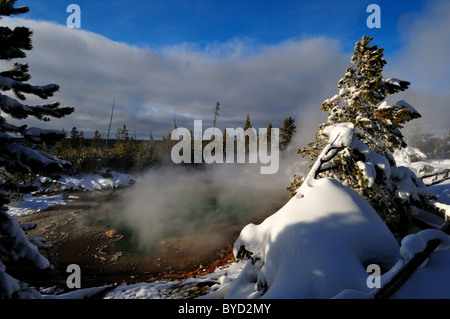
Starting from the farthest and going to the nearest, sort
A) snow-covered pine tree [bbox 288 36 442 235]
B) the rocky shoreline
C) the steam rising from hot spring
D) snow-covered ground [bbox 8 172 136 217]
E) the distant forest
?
the distant forest < snow-covered ground [bbox 8 172 136 217] < the steam rising from hot spring < the rocky shoreline < snow-covered pine tree [bbox 288 36 442 235]

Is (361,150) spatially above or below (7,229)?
above

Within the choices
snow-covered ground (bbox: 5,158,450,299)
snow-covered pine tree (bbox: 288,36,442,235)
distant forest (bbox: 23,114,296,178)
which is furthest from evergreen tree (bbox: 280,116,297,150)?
snow-covered ground (bbox: 5,158,450,299)

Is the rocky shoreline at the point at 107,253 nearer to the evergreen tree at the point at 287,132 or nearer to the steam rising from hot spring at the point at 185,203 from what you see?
the steam rising from hot spring at the point at 185,203

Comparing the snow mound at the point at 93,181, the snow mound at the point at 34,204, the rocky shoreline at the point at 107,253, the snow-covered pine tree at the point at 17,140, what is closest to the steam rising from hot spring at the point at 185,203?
the rocky shoreline at the point at 107,253

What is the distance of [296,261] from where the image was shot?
11.9 feet

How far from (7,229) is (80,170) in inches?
1361

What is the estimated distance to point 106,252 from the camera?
13.8 m

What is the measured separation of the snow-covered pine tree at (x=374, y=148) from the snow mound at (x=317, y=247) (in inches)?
120

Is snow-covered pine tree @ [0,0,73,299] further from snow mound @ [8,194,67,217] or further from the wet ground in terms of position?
snow mound @ [8,194,67,217]

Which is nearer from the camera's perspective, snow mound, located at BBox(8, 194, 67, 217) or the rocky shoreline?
the rocky shoreline

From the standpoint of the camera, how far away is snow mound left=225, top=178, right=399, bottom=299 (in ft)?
10.6

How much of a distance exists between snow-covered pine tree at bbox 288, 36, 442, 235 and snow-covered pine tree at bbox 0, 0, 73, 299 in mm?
8098
